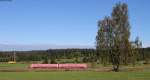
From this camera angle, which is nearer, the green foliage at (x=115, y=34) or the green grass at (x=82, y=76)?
the green grass at (x=82, y=76)

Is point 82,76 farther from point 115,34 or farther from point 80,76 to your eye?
point 115,34

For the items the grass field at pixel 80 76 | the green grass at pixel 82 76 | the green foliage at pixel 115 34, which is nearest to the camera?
the green grass at pixel 82 76

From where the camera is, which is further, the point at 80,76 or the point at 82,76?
the point at 80,76

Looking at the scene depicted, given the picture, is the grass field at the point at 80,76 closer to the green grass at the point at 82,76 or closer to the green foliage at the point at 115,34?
the green grass at the point at 82,76

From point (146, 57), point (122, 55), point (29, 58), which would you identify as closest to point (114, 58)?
point (122, 55)

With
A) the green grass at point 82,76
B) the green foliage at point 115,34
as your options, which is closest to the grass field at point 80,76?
the green grass at point 82,76

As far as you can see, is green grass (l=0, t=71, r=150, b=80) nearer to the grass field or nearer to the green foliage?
the grass field

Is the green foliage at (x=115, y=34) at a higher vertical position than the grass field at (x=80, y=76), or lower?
higher

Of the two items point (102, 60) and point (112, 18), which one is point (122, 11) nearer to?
point (112, 18)

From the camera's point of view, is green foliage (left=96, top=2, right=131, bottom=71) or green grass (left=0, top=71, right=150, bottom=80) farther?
green foliage (left=96, top=2, right=131, bottom=71)

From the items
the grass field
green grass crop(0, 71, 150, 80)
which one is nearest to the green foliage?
the grass field

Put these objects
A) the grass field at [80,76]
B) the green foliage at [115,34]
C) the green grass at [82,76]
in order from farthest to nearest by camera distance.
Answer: the green foliage at [115,34], the grass field at [80,76], the green grass at [82,76]

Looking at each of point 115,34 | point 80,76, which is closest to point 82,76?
point 80,76

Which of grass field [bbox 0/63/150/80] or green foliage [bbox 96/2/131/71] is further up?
green foliage [bbox 96/2/131/71]
